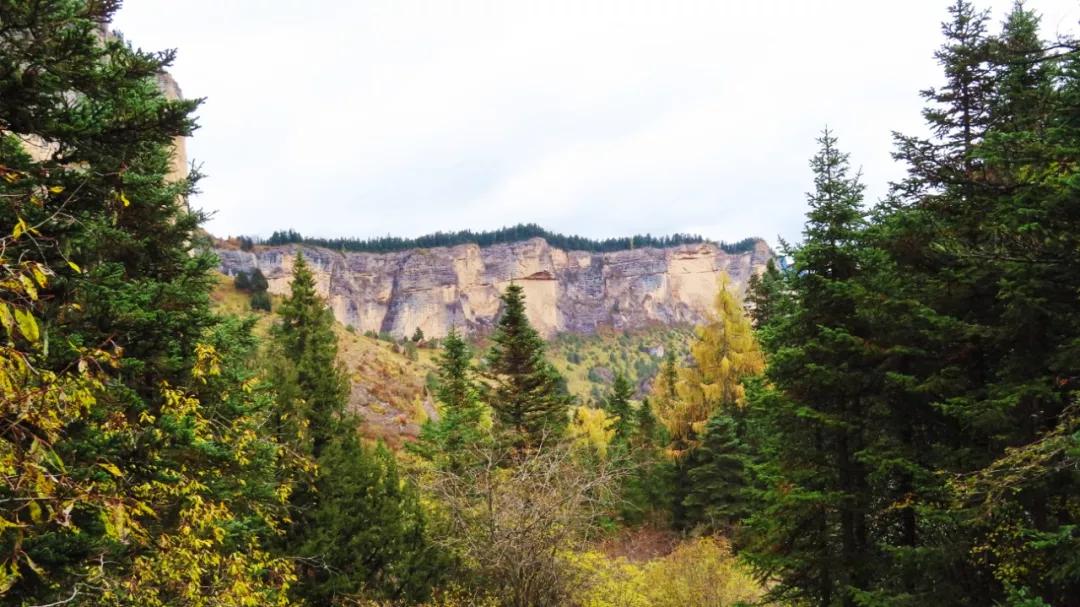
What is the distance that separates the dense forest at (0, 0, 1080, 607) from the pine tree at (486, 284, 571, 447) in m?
5.96

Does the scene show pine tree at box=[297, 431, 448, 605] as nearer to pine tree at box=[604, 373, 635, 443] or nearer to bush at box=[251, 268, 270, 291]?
pine tree at box=[604, 373, 635, 443]

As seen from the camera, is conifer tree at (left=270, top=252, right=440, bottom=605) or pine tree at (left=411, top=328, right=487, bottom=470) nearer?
conifer tree at (left=270, top=252, right=440, bottom=605)

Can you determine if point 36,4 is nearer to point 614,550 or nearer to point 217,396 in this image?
point 217,396

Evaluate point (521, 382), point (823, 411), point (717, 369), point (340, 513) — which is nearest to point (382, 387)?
point (717, 369)

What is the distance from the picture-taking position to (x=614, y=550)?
2864cm

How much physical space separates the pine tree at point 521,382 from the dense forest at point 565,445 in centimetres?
596

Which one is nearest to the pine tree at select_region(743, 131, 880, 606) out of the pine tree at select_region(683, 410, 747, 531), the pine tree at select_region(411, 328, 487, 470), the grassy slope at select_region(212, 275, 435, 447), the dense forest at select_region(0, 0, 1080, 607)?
the dense forest at select_region(0, 0, 1080, 607)

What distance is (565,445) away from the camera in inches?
647

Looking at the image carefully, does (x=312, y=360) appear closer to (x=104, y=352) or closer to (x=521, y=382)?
(x=521, y=382)

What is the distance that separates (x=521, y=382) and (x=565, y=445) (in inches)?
250

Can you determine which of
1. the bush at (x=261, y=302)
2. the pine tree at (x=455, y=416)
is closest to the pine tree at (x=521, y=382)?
the pine tree at (x=455, y=416)

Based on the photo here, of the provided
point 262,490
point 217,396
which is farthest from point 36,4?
point 262,490

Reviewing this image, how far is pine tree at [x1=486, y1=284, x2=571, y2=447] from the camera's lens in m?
22.3

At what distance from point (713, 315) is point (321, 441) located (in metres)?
23.2
